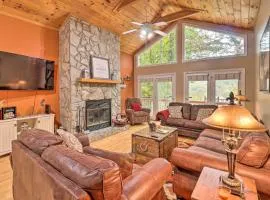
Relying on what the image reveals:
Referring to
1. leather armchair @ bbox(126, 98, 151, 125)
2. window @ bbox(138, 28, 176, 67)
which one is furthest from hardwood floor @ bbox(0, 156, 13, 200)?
window @ bbox(138, 28, 176, 67)

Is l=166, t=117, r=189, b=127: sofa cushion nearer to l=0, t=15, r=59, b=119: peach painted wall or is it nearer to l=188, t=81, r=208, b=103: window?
l=188, t=81, r=208, b=103: window

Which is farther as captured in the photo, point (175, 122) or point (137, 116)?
point (137, 116)

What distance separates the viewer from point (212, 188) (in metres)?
1.47

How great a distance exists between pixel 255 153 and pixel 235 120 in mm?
647

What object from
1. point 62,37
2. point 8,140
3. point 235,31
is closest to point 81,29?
point 62,37

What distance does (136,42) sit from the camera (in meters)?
7.43

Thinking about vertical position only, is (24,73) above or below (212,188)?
above

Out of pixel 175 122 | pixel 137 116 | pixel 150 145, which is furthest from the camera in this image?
pixel 137 116

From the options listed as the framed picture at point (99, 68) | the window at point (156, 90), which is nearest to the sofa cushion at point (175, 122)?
the window at point (156, 90)

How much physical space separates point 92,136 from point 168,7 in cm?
446

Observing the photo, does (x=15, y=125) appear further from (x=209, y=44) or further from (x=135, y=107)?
(x=209, y=44)

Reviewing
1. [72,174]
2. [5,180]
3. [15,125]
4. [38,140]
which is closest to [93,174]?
[72,174]

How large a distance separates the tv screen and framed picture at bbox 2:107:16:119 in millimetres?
436

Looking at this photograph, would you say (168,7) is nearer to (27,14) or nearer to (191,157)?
(27,14)
